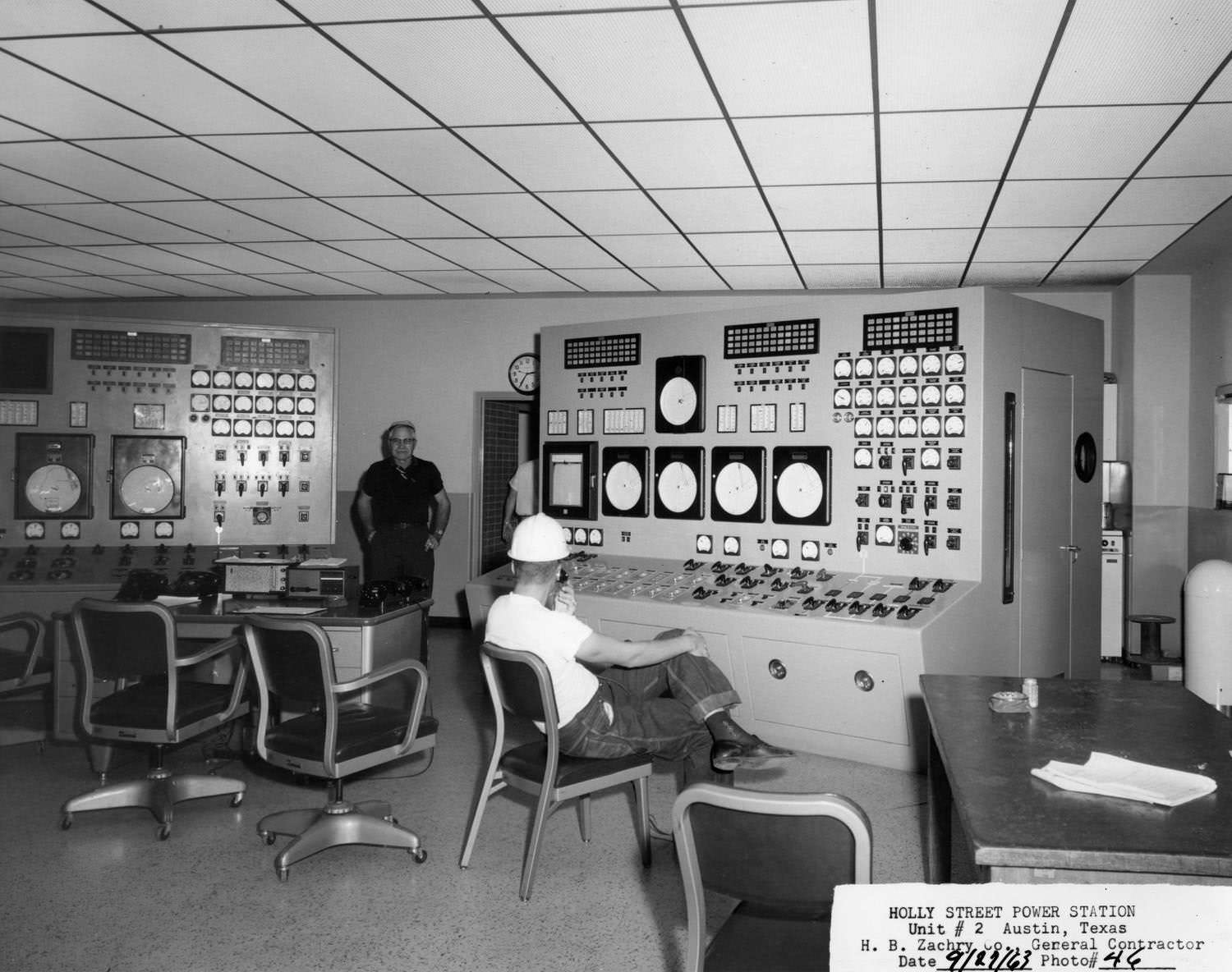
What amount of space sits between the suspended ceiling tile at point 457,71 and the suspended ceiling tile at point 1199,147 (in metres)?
2.40

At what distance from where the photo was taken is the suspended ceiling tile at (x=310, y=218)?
487 cm

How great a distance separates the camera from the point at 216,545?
538 cm

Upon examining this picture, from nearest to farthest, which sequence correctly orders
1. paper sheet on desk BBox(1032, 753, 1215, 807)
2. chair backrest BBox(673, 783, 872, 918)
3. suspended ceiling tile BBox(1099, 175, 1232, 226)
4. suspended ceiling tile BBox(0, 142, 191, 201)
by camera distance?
chair backrest BBox(673, 783, 872, 918) < paper sheet on desk BBox(1032, 753, 1215, 807) < suspended ceiling tile BBox(0, 142, 191, 201) < suspended ceiling tile BBox(1099, 175, 1232, 226)

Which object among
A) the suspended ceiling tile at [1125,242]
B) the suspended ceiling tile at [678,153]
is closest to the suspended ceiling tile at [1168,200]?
the suspended ceiling tile at [1125,242]

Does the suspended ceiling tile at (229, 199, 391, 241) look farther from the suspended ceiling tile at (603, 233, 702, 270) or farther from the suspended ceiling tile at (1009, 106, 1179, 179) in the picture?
the suspended ceiling tile at (1009, 106, 1179, 179)

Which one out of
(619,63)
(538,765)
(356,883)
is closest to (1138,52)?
(619,63)

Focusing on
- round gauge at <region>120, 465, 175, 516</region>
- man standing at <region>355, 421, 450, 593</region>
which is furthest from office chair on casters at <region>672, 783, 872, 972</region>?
man standing at <region>355, 421, 450, 593</region>

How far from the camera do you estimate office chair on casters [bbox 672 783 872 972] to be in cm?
146

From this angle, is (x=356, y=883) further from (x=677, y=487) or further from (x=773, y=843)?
(x=677, y=487)

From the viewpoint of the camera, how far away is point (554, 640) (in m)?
2.81

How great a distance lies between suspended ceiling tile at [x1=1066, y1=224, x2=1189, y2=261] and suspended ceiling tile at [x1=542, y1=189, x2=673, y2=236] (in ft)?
8.06

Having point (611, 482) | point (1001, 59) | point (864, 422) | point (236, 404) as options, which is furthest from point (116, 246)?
point (1001, 59)

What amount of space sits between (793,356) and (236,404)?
3201 millimetres

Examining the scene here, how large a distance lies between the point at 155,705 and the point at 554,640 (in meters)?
1.57
